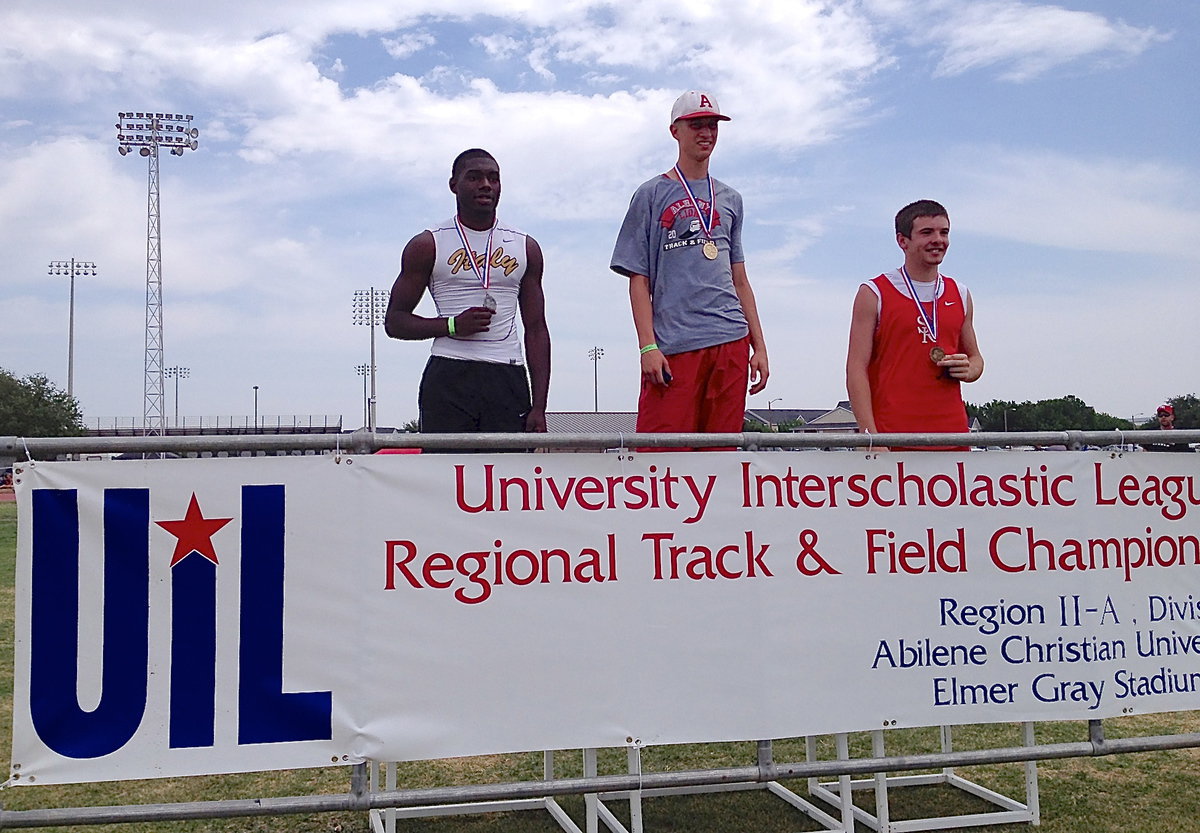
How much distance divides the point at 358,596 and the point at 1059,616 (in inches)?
97.1

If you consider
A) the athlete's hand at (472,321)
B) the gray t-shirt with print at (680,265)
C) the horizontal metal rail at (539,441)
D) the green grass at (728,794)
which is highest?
the gray t-shirt with print at (680,265)

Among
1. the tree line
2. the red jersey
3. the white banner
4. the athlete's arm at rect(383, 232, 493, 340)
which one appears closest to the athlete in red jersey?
the red jersey

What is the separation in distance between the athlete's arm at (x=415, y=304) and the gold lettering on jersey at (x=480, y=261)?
9 centimetres

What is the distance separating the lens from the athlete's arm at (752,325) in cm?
472

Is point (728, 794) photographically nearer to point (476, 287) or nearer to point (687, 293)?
point (687, 293)

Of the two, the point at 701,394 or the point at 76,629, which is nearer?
the point at 76,629

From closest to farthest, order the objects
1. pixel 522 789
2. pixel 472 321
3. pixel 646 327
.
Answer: pixel 522 789 → pixel 472 321 → pixel 646 327

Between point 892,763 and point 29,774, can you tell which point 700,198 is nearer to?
point 892,763

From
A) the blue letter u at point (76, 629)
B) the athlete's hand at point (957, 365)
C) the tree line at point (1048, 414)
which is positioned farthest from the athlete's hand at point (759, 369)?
the tree line at point (1048, 414)

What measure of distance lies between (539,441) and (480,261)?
1.23 metres

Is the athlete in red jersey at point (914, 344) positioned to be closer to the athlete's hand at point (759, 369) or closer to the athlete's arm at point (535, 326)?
the athlete's hand at point (759, 369)

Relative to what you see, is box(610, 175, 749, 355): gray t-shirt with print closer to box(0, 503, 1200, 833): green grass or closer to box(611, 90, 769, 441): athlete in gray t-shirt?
box(611, 90, 769, 441): athlete in gray t-shirt

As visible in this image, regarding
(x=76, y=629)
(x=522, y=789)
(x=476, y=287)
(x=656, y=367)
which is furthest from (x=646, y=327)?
(x=76, y=629)

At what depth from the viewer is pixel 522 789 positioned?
345 cm
